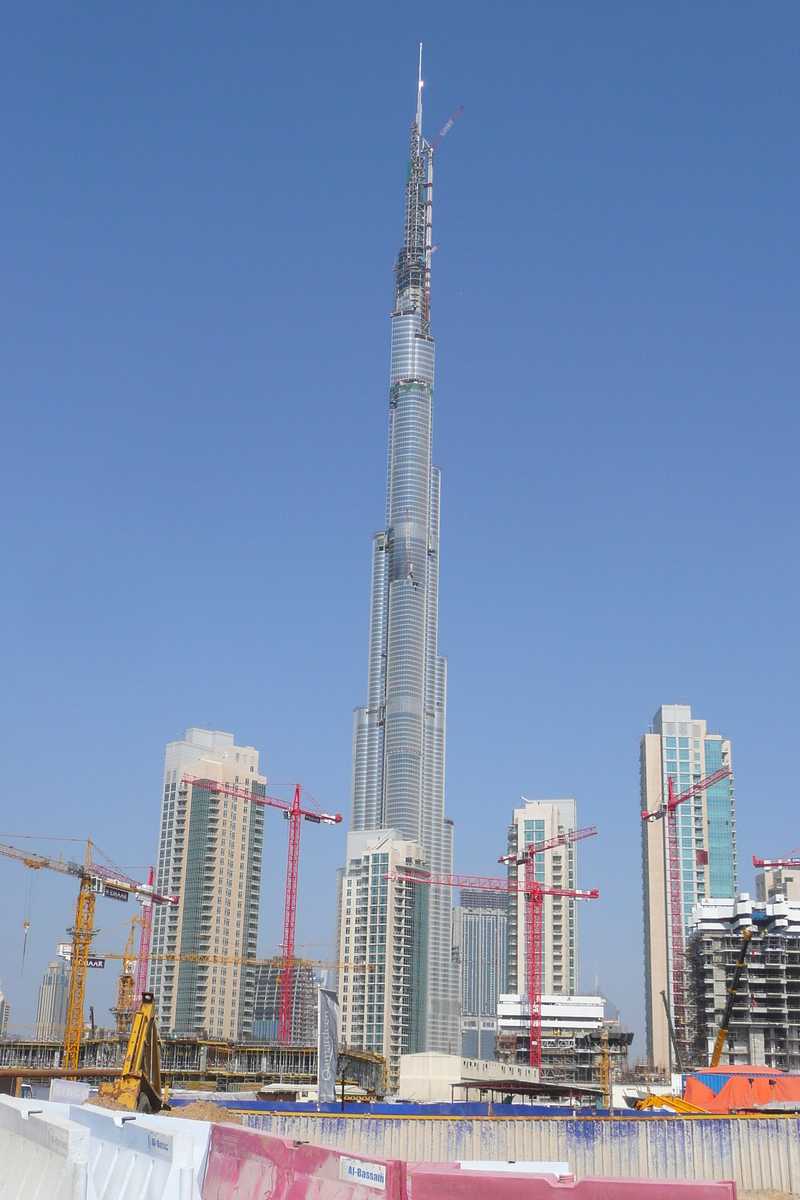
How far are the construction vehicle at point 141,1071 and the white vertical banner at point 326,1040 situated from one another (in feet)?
22.3

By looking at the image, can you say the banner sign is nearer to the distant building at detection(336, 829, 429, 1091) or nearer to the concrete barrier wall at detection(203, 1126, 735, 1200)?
the concrete barrier wall at detection(203, 1126, 735, 1200)

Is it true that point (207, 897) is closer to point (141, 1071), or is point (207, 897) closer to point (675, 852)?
point (675, 852)

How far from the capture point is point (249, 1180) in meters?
14.8

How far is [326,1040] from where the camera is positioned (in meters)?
34.8

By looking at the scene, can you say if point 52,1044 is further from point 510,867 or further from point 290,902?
point 510,867

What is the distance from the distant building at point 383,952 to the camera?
174 m

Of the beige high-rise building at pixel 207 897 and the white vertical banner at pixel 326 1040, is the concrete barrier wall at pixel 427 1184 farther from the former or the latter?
the beige high-rise building at pixel 207 897

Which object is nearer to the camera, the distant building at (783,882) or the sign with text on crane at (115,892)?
the sign with text on crane at (115,892)

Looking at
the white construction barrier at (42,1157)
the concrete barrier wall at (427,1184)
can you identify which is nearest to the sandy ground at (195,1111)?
the white construction barrier at (42,1157)

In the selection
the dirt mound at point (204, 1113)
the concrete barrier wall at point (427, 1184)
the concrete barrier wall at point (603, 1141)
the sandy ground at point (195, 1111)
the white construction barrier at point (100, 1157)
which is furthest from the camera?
the dirt mound at point (204, 1113)

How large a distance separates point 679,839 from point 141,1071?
472 feet

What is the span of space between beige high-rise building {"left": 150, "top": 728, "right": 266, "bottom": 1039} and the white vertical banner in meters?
137

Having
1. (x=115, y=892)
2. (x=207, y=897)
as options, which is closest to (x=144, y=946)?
(x=207, y=897)

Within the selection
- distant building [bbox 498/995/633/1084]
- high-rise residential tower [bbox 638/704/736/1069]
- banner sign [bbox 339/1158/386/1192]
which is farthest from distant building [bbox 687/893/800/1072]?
banner sign [bbox 339/1158/386/1192]
